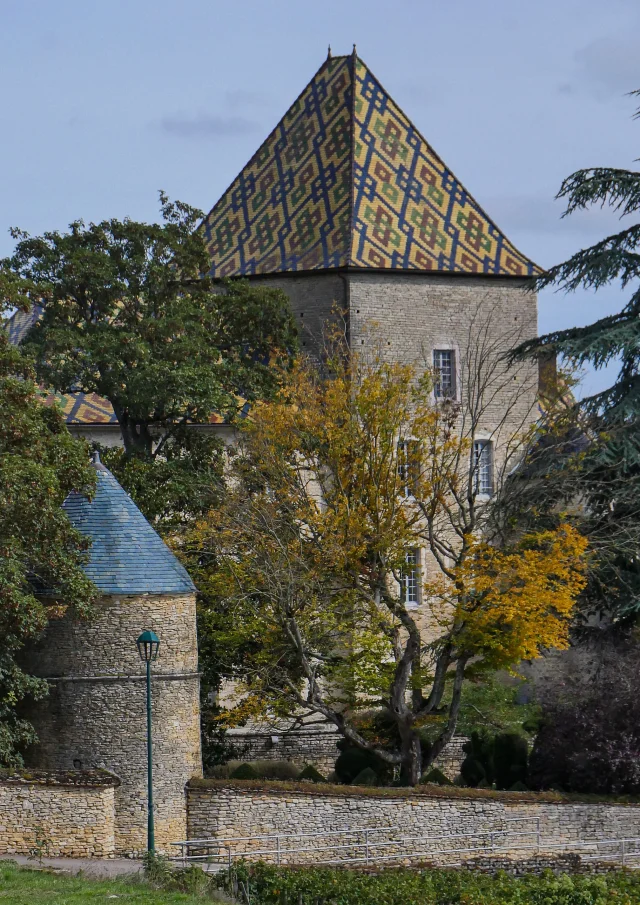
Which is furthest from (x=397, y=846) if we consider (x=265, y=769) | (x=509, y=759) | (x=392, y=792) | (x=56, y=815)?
(x=265, y=769)

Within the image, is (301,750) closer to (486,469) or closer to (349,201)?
(486,469)

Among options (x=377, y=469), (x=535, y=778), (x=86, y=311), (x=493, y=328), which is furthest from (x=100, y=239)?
(x=535, y=778)

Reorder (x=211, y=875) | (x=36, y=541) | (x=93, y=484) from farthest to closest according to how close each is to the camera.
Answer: (x=93, y=484) → (x=36, y=541) → (x=211, y=875)

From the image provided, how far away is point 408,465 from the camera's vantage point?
91.0 ft

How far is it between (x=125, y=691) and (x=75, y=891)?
7.23 meters

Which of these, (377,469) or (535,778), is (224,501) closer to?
(377,469)

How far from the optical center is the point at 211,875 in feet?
67.0

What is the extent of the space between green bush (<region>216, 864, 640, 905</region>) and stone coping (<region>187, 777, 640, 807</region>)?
334 cm

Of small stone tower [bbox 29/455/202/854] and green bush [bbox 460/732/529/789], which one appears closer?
small stone tower [bbox 29/455/202/854]

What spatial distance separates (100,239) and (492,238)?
42.1 feet

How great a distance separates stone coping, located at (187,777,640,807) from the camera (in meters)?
24.3

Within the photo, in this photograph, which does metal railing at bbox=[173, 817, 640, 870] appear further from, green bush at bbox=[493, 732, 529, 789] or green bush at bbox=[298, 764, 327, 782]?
green bush at bbox=[298, 764, 327, 782]

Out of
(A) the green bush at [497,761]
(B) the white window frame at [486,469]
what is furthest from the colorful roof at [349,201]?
(A) the green bush at [497,761]

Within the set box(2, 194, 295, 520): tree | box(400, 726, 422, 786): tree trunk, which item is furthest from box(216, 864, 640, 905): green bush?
box(2, 194, 295, 520): tree
